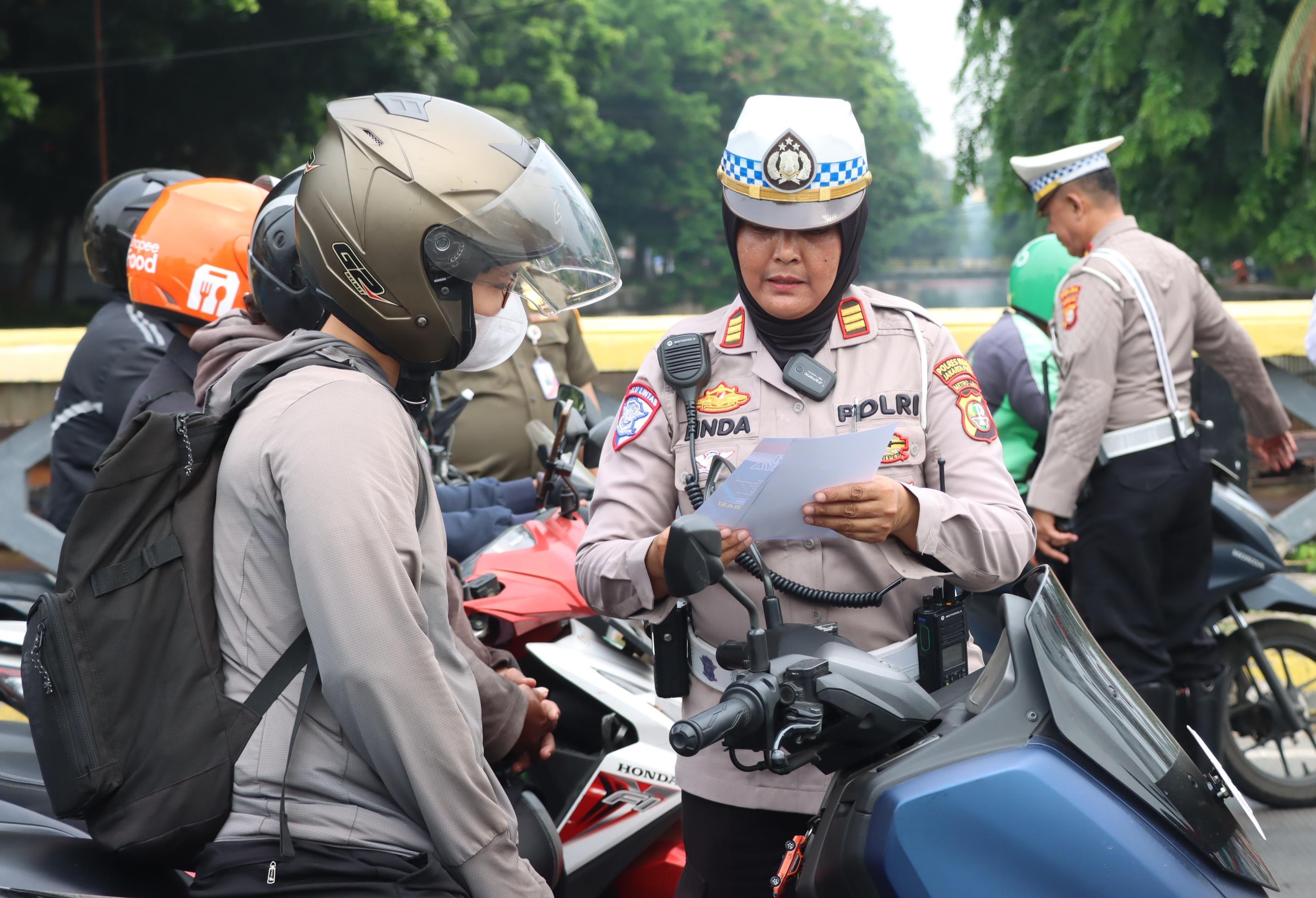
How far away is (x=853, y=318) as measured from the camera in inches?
82.5

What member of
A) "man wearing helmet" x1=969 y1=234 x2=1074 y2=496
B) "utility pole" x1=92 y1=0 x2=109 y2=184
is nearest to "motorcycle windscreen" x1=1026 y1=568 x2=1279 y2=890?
"man wearing helmet" x1=969 y1=234 x2=1074 y2=496

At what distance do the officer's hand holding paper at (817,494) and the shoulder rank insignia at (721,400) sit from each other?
248 mm

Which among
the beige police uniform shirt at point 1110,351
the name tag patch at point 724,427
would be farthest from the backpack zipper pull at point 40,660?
the beige police uniform shirt at point 1110,351

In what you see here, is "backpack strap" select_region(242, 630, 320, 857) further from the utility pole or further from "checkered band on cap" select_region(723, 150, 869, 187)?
the utility pole

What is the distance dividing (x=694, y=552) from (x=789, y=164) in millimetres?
762

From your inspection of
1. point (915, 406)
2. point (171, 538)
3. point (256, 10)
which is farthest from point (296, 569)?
point (256, 10)

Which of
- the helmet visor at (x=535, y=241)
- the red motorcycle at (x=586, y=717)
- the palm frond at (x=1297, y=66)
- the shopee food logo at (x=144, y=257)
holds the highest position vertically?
the palm frond at (x=1297, y=66)

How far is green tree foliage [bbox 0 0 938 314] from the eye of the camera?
19.6 meters

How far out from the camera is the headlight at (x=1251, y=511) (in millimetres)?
4047

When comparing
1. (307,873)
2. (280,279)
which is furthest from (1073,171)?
(307,873)

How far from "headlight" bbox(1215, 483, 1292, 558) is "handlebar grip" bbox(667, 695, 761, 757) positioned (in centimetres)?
305

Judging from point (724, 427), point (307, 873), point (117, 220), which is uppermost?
point (724, 427)

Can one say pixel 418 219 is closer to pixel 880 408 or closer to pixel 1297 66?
pixel 880 408

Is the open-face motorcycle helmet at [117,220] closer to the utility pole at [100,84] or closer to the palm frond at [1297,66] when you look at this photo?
the palm frond at [1297,66]
